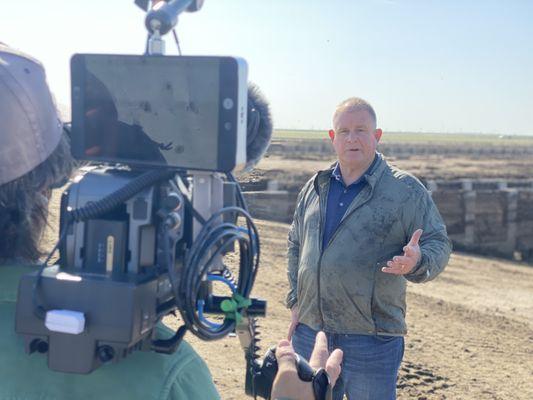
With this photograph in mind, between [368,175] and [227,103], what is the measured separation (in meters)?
2.38

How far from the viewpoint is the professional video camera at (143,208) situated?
1.11 metres

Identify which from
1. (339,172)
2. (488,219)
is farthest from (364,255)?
(488,219)

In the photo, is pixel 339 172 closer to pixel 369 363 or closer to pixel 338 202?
pixel 338 202

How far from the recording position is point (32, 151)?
1.28 metres

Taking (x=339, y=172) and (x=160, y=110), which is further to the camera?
(x=339, y=172)

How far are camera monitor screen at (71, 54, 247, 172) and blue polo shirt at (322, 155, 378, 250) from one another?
2315 mm

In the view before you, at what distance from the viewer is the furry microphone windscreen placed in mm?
1442

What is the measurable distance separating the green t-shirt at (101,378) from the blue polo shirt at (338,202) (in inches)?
89.2

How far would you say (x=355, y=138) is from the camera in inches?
140

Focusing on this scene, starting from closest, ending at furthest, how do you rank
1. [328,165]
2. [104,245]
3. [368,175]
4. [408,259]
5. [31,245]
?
1. [104,245]
2. [31,245]
3. [408,259]
4. [368,175]
5. [328,165]

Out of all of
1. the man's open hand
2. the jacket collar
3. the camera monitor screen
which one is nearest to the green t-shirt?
the camera monitor screen

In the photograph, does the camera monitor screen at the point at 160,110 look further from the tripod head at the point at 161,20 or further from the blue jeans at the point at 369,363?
the blue jeans at the point at 369,363

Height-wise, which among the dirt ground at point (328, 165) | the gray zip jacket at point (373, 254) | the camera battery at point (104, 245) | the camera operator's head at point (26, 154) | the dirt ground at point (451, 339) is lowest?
the dirt ground at point (451, 339)

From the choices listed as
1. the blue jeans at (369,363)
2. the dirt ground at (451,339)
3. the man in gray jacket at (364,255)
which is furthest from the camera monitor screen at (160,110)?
the dirt ground at (451,339)
